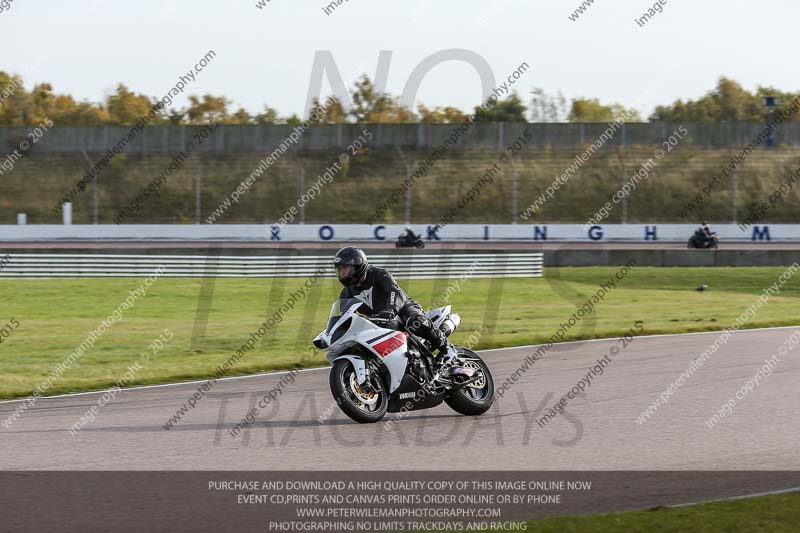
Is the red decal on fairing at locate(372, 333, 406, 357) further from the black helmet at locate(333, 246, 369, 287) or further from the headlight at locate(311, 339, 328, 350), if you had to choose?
the black helmet at locate(333, 246, 369, 287)

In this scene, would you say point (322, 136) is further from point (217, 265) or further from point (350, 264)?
point (350, 264)

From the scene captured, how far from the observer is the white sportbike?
9266mm

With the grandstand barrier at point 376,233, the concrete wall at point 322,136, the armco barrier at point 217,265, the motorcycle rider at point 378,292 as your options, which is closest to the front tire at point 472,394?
the motorcycle rider at point 378,292

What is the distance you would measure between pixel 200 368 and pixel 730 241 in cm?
3654

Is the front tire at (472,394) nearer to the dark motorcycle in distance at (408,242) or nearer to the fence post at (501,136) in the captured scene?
the dark motorcycle in distance at (408,242)

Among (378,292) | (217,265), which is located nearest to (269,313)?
(217,265)

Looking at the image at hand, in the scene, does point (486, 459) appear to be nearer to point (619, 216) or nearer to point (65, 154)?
point (619, 216)

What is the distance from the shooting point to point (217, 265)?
30.9 meters

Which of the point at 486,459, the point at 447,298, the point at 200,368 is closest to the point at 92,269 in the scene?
the point at 447,298

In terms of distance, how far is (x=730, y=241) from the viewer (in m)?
46.8

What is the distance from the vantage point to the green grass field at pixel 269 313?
49.6ft

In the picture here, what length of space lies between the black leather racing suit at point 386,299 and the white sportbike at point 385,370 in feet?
0.33

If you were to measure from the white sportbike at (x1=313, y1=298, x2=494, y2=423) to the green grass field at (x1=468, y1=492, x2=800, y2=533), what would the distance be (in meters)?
3.55

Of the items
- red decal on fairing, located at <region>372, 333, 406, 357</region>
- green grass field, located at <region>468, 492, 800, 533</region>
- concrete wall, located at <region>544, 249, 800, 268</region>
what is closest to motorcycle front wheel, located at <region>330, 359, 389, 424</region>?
red decal on fairing, located at <region>372, 333, 406, 357</region>
